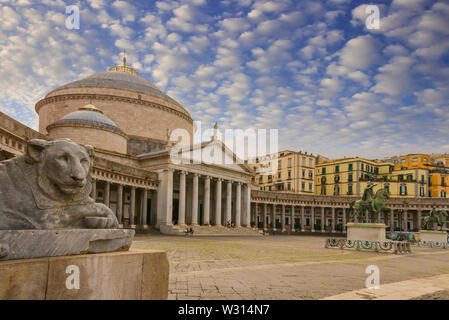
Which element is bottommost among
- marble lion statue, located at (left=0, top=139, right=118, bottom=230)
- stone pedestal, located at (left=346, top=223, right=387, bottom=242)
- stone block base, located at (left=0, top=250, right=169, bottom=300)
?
stone pedestal, located at (left=346, top=223, right=387, bottom=242)

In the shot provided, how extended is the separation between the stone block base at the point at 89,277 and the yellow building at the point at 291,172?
70087 millimetres

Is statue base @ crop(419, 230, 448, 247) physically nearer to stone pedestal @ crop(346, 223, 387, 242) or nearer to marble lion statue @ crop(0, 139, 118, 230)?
stone pedestal @ crop(346, 223, 387, 242)

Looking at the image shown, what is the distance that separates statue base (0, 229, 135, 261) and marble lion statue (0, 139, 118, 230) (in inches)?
6.4

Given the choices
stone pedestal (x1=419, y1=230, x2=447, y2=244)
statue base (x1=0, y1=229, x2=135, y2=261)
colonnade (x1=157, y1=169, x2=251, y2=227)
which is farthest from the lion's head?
colonnade (x1=157, y1=169, x2=251, y2=227)

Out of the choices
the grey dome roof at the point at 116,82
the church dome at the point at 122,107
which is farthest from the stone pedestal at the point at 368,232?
the grey dome roof at the point at 116,82

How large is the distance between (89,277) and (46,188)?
3.62 feet

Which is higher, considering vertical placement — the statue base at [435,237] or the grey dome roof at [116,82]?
the grey dome roof at [116,82]

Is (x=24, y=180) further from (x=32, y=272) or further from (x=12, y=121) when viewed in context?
(x=12, y=121)

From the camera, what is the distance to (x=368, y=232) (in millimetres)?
22203

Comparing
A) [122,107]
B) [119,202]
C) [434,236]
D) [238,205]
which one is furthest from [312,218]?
[119,202]

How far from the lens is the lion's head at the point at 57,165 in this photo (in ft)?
13.0

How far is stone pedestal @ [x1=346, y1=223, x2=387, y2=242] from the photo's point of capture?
21.8 m

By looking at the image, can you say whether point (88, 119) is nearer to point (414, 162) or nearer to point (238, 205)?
point (238, 205)

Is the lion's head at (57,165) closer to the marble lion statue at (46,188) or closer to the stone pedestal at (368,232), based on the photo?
the marble lion statue at (46,188)
